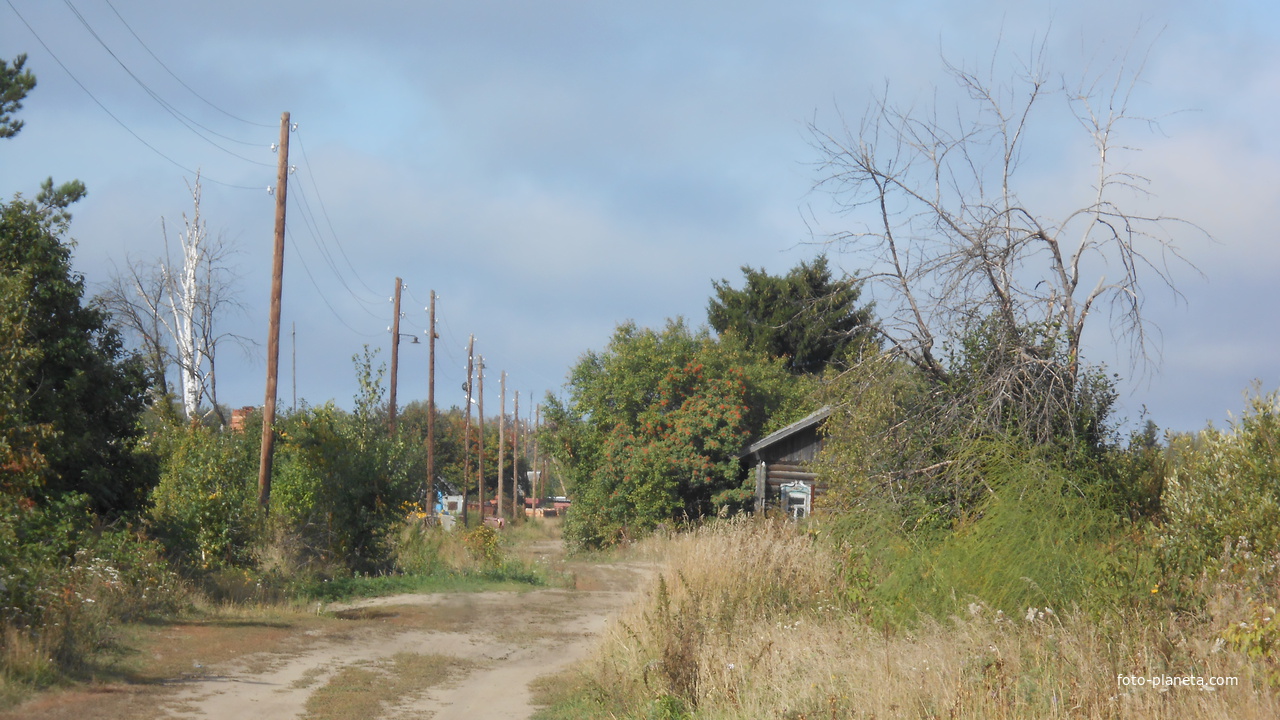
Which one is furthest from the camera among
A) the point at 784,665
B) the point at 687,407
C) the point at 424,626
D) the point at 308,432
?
the point at 687,407

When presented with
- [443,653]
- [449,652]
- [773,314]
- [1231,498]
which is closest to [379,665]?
[443,653]

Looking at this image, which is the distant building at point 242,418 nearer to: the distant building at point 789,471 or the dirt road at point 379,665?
the dirt road at point 379,665

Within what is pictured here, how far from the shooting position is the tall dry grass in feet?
20.5

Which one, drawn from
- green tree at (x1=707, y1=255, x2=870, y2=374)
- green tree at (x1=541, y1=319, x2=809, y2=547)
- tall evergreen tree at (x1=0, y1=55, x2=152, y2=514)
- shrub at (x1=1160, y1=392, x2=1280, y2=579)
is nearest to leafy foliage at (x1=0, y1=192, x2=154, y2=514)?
tall evergreen tree at (x1=0, y1=55, x2=152, y2=514)

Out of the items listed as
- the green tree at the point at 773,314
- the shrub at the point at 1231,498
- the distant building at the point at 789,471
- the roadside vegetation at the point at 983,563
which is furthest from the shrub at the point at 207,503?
the green tree at the point at 773,314

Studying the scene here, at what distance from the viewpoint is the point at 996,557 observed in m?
9.19

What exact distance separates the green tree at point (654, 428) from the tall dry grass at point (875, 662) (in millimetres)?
20611

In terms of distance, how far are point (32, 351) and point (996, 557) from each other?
34.8 feet

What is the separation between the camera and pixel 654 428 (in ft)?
108

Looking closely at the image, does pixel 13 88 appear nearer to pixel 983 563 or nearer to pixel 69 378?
pixel 69 378

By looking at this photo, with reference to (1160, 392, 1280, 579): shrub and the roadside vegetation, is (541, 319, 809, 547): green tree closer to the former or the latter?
the roadside vegetation

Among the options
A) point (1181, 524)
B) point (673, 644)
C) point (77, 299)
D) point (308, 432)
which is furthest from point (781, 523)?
point (77, 299)

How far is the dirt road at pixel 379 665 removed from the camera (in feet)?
29.5

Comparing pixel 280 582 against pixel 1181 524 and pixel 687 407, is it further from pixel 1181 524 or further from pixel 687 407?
pixel 687 407
